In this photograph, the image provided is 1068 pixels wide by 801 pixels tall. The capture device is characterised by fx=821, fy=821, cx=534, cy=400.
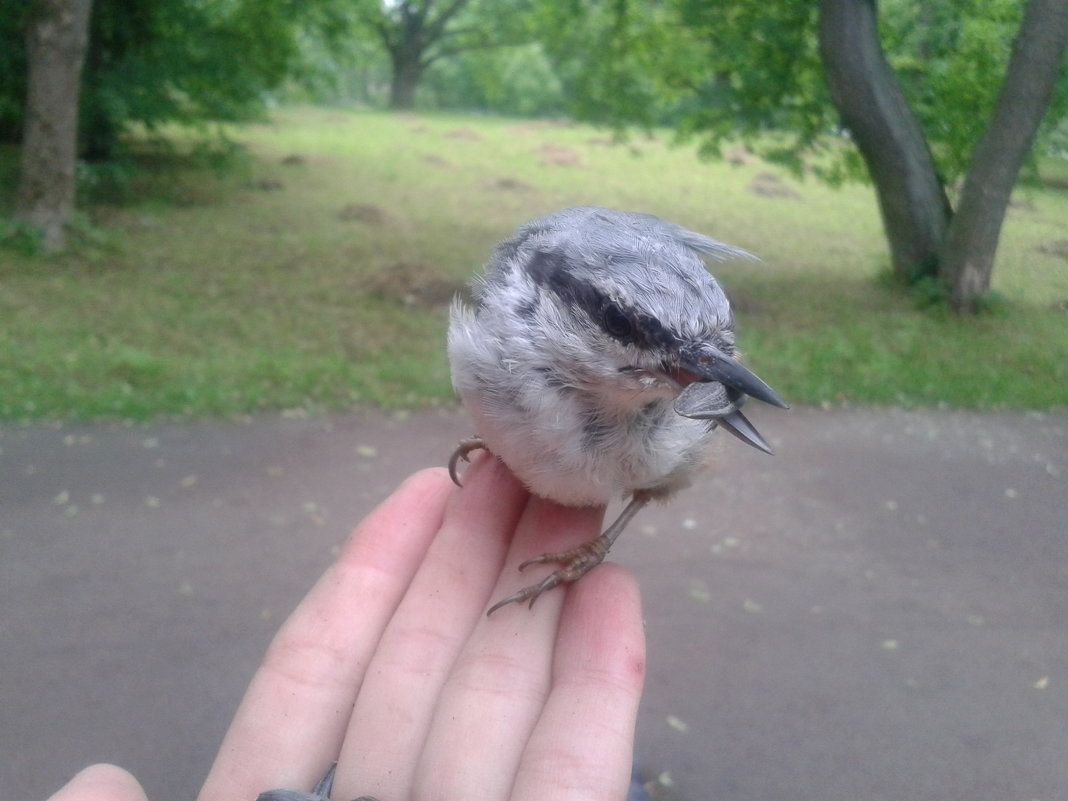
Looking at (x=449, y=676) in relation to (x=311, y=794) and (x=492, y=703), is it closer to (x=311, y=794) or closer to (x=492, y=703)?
(x=492, y=703)

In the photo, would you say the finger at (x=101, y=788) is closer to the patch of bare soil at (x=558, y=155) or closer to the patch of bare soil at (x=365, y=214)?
the patch of bare soil at (x=365, y=214)

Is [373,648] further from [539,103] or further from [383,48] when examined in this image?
[383,48]

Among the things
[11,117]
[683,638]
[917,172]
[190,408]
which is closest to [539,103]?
[11,117]

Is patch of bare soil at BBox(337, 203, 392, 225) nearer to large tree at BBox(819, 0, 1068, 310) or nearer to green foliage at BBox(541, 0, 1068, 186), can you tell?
green foliage at BBox(541, 0, 1068, 186)

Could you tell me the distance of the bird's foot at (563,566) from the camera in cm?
235

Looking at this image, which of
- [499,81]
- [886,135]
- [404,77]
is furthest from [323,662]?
[404,77]

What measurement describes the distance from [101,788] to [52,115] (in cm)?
830

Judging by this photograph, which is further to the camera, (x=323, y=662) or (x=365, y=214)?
A: (x=365, y=214)

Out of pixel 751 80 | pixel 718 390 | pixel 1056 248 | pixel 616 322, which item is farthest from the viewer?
pixel 751 80

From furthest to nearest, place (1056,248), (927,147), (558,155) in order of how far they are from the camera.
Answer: (558,155), (927,147), (1056,248)

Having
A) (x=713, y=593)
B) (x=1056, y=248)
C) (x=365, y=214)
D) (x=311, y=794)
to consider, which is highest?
(x=1056, y=248)

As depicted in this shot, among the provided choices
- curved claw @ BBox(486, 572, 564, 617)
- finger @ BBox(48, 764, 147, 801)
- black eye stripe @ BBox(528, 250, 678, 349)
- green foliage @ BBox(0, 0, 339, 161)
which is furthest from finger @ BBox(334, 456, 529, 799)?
green foliage @ BBox(0, 0, 339, 161)

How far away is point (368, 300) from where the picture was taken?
24.9 ft

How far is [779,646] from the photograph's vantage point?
3658 mm
